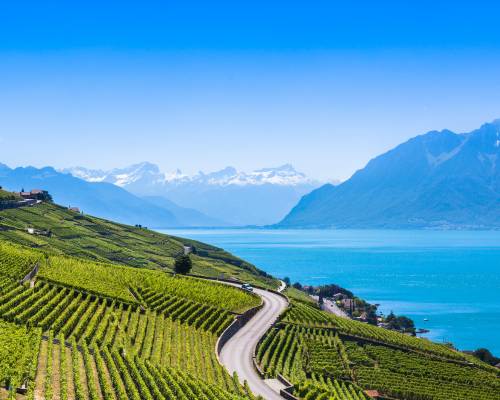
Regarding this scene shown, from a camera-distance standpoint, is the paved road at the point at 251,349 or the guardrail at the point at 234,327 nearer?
the paved road at the point at 251,349

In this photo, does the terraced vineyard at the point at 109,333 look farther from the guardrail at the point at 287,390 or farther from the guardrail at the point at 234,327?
the guardrail at the point at 287,390

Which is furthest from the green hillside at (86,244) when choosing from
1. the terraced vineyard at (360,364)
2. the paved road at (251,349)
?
the terraced vineyard at (360,364)

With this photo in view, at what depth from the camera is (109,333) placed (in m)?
57.8

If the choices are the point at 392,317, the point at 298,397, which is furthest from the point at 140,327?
the point at 392,317

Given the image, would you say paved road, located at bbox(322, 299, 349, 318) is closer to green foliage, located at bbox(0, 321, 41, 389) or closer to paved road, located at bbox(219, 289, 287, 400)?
paved road, located at bbox(219, 289, 287, 400)

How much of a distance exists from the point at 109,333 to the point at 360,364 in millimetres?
35760

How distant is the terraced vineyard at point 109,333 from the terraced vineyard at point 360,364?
7602 millimetres

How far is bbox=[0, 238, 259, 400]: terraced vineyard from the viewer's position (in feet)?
136

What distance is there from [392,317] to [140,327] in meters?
107

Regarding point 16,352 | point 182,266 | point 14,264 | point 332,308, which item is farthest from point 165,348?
point 332,308

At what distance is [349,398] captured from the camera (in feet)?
199

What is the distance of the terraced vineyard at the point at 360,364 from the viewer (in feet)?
223

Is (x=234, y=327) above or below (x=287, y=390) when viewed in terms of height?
above

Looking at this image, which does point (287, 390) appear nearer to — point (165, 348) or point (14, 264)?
point (165, 348)
